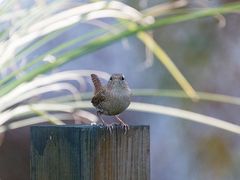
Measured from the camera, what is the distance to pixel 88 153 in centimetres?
163

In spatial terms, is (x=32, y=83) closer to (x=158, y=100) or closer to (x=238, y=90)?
(x=158, y=100)

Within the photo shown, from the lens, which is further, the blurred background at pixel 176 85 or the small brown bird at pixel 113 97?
the blurred background at pixel 176 85

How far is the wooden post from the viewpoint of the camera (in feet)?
5.35

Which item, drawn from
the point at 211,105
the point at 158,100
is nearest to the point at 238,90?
the point at 211,105

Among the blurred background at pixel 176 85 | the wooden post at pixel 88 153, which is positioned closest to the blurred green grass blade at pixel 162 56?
the wooden post at pixel 88 153

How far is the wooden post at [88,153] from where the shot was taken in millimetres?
1632

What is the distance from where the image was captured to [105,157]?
65.0 inches

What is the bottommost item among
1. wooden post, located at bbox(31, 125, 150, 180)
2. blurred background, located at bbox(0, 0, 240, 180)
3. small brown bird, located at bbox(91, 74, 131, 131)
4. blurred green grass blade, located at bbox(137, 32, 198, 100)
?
wooden post, located at bbox(31, 125, 150, 180)

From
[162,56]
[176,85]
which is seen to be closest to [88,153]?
[162,56]

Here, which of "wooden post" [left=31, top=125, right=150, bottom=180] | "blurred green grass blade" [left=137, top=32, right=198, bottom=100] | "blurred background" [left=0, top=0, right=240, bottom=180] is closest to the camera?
"wooden post" [left=31, top=125, right=150, bottom=180]

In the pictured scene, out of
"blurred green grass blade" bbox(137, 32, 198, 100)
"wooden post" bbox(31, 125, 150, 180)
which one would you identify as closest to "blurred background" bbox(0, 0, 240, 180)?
"blurred green grass blade" bbox(137, 32, 198, 100)

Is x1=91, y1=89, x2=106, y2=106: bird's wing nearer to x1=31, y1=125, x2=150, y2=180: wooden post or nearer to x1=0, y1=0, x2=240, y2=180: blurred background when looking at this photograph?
x1=31, y1=125, x2=150, y2=180: wooden post

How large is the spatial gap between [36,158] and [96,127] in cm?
16

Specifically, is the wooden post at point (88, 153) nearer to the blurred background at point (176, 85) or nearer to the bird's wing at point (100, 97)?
the bird's wing at point (100, 97)
